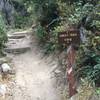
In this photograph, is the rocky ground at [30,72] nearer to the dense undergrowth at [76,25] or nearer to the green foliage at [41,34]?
the green foliage at [41,34]

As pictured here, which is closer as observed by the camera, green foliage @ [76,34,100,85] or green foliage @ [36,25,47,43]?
Result: green foliage @ [76,34,100,85]

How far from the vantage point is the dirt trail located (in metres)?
8.66

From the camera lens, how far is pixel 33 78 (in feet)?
33.1

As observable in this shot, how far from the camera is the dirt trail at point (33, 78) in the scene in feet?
28.4

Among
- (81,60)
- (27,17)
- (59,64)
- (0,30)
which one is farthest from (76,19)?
(27,17)

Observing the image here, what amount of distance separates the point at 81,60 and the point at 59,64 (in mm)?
2072

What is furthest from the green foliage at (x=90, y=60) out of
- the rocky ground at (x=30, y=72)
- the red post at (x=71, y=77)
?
the rocky ground at (x=30, y=72)

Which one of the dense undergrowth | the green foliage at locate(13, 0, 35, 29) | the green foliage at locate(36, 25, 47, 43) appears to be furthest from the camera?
→ the green foliage at locate(13, 0, 35, 29)

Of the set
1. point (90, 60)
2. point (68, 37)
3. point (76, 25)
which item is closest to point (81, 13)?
point (76, 25)

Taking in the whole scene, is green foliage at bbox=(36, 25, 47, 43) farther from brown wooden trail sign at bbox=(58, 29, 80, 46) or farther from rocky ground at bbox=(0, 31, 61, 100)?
brown wooden trail sign at bbox=(58, 29, 80, 46)

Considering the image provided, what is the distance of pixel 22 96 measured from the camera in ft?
28.4

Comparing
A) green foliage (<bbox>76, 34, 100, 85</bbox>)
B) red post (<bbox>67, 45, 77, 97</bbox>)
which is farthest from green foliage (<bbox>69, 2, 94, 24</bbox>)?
red post (<bbox>67, 45, 77, 97</bbox>)

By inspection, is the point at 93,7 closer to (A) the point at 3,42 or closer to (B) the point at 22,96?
(B) the point at 22,96

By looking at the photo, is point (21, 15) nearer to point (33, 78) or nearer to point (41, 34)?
point (41, 34)
